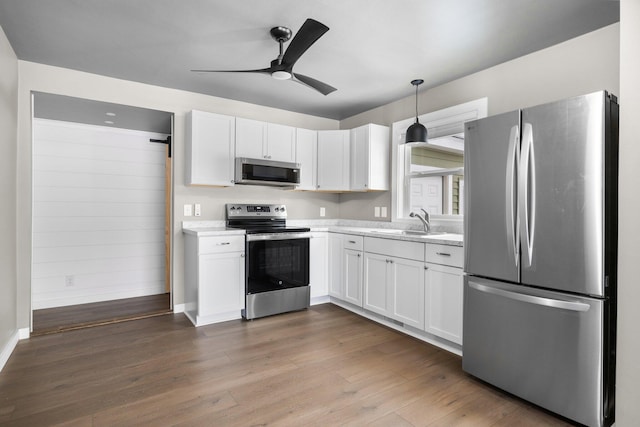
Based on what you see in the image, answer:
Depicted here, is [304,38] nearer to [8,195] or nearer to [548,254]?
[548,254]

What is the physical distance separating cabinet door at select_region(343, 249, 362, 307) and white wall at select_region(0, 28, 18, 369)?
9.70ft

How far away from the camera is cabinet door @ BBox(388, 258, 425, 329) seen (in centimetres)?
298

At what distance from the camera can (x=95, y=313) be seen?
378 cm

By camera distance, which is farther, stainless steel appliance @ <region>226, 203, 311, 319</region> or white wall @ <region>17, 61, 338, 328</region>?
stainless steel appliance @ <region>226, 203, 311, 319</region>

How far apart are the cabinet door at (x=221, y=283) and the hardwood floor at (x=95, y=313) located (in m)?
0.75

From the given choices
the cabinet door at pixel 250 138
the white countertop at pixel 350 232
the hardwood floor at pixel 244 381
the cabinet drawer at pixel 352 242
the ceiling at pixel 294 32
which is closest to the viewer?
the hardwood floor at pixel 244 381

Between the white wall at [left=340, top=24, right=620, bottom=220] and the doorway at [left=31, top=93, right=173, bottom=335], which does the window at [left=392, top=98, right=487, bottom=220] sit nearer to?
the white wall at [left=340, top=24, right=620, bottom=220]

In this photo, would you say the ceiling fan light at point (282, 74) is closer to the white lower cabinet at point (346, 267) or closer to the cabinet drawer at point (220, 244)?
the cabinet drawer at point (220, 244)

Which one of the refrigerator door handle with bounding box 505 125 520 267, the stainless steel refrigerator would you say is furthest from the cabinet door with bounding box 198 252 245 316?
the refrigerator door handle with bounding box 505 125 520 267

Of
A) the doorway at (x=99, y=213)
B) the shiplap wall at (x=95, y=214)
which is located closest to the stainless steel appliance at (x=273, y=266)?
the doorway at (x=99, y=213)

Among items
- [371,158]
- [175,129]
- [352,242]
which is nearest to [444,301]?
[352,242]

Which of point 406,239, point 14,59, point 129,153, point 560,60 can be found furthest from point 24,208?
point 560,60

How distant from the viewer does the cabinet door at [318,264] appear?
4.06 metres

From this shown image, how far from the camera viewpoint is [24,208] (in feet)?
10.0
